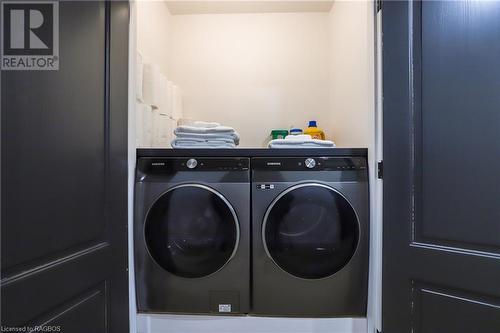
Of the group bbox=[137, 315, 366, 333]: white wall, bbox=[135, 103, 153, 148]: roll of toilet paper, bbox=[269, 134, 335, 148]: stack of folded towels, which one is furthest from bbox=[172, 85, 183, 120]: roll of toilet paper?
bbox=[137, 315, 366, 333]: white wall

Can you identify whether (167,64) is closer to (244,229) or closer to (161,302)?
(244,229)

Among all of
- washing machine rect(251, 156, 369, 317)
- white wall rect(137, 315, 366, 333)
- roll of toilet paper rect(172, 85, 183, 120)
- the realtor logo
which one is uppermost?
roll of toilet paper rect(172, 85, 183, 120)

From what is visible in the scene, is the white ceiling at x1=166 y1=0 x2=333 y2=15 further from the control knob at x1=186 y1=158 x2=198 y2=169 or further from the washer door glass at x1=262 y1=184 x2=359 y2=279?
the washer door glass at x1=262 y1=184 x2=359 y2=279

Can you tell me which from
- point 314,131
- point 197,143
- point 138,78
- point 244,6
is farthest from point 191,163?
point 244,6

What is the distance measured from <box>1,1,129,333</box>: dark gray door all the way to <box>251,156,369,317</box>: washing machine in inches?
25.2

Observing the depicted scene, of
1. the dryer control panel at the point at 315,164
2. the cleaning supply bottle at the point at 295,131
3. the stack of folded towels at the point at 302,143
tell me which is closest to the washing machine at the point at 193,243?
the dryer control panel at the point at 315,164

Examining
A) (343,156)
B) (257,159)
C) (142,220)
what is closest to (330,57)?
(343,156)

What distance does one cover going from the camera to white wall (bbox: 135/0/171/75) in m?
1.47

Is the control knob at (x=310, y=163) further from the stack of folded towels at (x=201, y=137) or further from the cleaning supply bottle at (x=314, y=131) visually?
the cleaning supply bottle at (x=314, y=131)

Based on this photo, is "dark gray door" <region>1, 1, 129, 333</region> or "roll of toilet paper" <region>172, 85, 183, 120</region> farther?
"roll of toilet paper" <region>172, 85, 183, 120</region>

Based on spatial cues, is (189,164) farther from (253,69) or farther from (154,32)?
(253,69)

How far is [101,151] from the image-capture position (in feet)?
3.07

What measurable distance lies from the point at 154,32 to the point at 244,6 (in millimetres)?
792

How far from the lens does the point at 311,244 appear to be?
4.09ft
